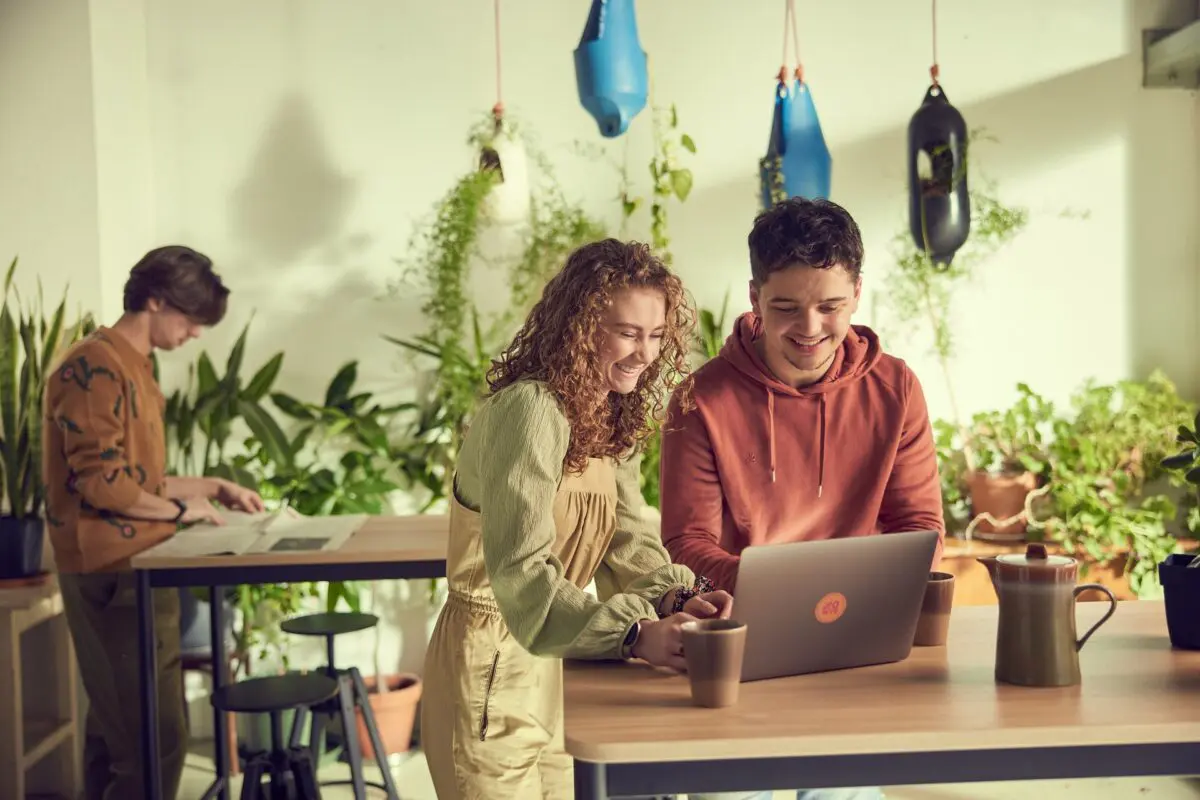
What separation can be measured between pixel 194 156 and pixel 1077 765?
4.08 m

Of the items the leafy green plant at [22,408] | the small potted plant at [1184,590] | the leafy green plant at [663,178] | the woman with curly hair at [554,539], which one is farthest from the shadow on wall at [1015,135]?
the small potted plant at [1184,590]

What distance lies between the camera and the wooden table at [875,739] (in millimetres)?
1453

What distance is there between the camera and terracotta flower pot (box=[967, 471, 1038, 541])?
14.7 ft

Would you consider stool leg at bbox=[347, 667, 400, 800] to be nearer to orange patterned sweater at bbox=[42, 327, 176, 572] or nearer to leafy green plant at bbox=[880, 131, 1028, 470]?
orange patterned sweater at bbox=[42, 327, 176, 572]

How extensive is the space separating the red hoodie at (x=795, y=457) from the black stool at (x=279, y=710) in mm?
1119

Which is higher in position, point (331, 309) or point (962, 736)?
point (331, 309)

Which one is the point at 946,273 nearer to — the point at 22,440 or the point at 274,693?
the point at 274,693

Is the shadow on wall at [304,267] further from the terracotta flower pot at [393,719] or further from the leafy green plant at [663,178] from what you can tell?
the terracotta flower pot at [393,719]

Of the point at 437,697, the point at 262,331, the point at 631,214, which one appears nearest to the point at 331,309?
the point at 262,331

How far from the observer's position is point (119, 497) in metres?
3.22

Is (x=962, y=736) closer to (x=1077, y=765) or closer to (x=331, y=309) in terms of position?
(x=1077, y=765)

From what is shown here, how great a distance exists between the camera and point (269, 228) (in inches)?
188

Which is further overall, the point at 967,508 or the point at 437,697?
the point at 967,508

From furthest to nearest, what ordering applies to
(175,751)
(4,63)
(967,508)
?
(967,508)
(4,63)
(175,751)
